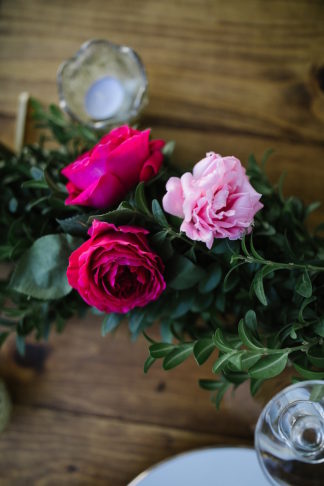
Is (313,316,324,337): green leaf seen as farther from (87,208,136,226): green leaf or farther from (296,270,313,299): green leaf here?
(87,208,136,226): green leaf

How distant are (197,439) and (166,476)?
6 centimetres

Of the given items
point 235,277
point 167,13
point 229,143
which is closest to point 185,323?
point 235,277

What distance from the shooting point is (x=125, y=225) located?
1.17 ft

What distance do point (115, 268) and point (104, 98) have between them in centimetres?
34

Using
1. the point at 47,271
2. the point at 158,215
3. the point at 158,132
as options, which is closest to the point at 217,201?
→ the point at 158,215

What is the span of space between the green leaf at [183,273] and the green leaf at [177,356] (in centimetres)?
5

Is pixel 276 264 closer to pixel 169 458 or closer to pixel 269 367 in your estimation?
pixel 269 367

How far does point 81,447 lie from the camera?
0.53 metres

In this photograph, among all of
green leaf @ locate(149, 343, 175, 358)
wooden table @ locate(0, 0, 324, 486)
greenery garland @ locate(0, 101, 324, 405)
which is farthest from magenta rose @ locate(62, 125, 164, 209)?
wooden table @ locate(0, 0, 324, 486)

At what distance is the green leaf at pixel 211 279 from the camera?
1.27 feet

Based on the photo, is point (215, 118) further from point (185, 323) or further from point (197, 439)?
point (197, 439)

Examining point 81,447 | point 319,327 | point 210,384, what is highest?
point 319,327

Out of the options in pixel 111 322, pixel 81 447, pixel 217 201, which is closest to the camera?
pixel 217 201

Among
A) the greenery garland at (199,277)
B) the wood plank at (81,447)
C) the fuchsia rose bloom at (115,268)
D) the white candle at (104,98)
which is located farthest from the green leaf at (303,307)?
the white candle at (104,98)
